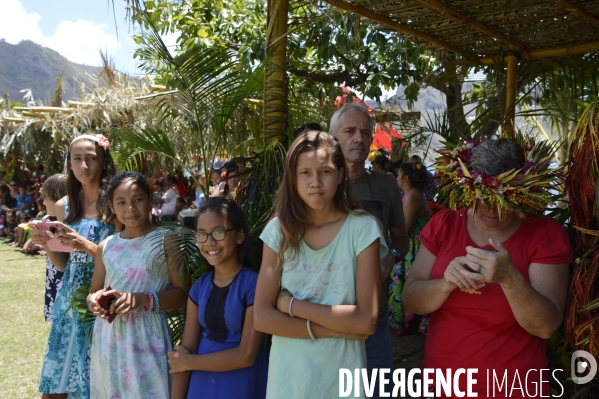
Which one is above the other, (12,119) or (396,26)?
(12,119)

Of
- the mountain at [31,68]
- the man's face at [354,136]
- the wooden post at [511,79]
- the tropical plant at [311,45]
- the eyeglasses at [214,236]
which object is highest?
the mountain at [31,68]

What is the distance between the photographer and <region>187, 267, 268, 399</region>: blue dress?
2518 mm

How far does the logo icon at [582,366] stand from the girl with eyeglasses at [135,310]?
1.88 metres

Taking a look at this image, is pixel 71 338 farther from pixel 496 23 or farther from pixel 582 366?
pixel 496 23

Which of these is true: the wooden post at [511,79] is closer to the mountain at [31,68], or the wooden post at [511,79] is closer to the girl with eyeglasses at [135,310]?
the girl with eyeglasses at [135,310]

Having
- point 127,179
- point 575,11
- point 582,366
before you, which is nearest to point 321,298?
point 582,366

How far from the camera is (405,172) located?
566 centimetres

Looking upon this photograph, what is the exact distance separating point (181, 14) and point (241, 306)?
5.99 m

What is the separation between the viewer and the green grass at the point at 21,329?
4.67 meters

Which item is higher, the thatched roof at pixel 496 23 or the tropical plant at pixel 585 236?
the thatched roof at pixel 496 23

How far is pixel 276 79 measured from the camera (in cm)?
349

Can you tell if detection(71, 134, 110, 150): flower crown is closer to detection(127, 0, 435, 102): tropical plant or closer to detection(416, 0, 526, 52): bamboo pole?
detection(416, 0, 526, 52): bamboo pole

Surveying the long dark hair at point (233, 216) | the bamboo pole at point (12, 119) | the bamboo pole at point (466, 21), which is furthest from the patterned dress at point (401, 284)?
the bamboo pole at point (12, 119)

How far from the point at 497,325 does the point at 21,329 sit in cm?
578
